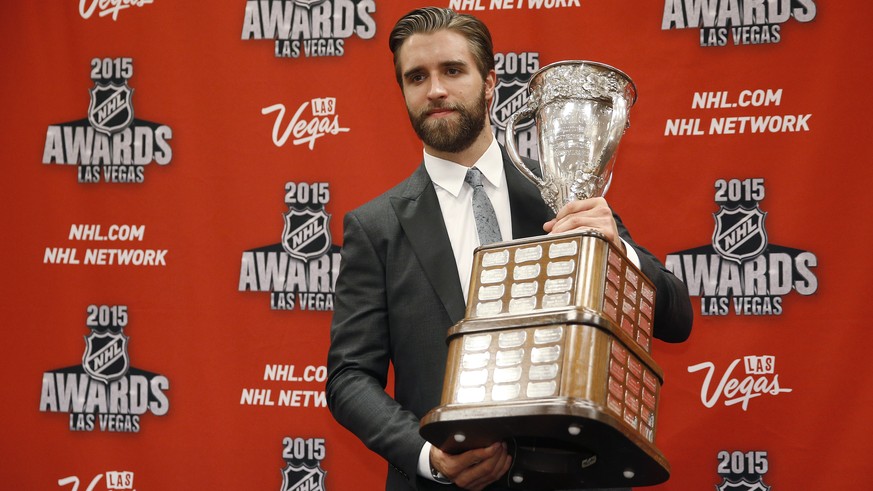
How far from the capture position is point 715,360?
277cm

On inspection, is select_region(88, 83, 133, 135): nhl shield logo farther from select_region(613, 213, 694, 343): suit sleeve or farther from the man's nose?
select_region(613, 213, 694, 343): suit sleeve

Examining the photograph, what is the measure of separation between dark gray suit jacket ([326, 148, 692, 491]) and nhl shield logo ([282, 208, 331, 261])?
3.49ft

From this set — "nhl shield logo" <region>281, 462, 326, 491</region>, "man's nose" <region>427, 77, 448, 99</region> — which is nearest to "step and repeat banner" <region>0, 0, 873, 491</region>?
"nhl shield logo" <region>281, 462, 326, 491</region>

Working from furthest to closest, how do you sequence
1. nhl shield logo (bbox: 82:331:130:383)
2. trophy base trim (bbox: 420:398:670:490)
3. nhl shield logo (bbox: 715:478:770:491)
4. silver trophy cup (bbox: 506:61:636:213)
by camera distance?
nhl shield logo (bbox: 82:331:130:383), nhl shield logo (bbox: 715:478:770:491), silver trophy cup (bbox: 506:61:636:213), trophy base trim (bbox: 420:398:670:490)

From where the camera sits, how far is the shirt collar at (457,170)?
190 cm

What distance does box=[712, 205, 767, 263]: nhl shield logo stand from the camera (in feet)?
9.12

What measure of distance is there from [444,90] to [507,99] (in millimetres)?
1155

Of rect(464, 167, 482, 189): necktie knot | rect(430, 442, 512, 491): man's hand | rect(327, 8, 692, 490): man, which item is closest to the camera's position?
rect(430, 442, 512, 491): man's hand

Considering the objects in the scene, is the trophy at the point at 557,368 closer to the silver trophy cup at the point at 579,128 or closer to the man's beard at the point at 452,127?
the silver trophy cup at the point at 579,128

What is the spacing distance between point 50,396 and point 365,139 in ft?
4.47

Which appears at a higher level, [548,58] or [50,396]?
[548,58]

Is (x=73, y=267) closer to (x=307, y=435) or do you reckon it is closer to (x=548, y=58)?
(x=307, y=435)

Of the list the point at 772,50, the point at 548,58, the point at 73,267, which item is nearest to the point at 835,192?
the point at 772,50

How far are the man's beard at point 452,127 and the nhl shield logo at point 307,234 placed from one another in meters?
1.18
